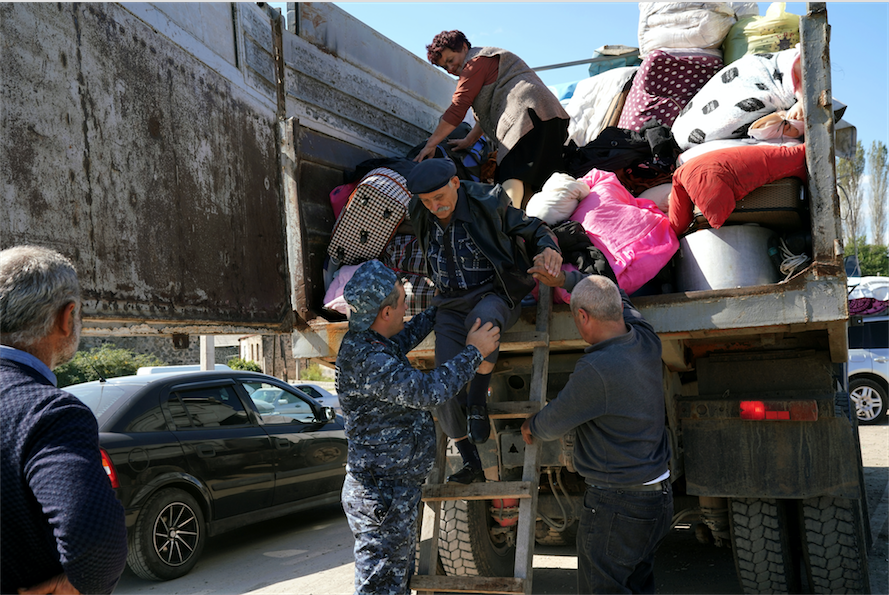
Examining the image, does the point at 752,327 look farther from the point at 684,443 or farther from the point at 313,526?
the point at 313,526

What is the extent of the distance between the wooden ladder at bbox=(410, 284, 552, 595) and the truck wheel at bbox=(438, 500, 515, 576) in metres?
0.52

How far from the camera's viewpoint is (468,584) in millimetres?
2578

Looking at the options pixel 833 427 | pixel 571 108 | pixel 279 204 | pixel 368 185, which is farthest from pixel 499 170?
pixel 833 427

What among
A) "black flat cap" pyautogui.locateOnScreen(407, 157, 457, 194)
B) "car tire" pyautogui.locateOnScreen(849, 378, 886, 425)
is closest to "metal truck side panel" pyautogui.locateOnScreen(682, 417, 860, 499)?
"black flat cap" pyautogui.locateOnScreen(407, 157, 457, 194)

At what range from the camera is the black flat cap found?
2.75 meters

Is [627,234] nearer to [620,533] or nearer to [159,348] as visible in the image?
[620,533]

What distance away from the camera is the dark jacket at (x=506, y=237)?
2824 mm

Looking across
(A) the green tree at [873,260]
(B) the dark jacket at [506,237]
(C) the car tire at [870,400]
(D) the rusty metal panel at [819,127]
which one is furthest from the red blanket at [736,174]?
(A) the green tree at [873,260]

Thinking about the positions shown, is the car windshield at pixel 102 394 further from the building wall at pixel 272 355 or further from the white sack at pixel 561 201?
the building wall at pixel 272 355

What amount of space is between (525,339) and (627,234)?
0.66 metres

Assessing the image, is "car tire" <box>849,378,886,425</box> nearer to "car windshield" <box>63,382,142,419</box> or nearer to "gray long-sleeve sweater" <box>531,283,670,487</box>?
"gray long-sleeve sweater" <box>531,283,670,487</box>

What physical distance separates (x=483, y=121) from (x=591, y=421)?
2221 millimetres

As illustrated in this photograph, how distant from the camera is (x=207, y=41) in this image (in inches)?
124

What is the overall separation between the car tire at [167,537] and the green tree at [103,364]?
12278mm
